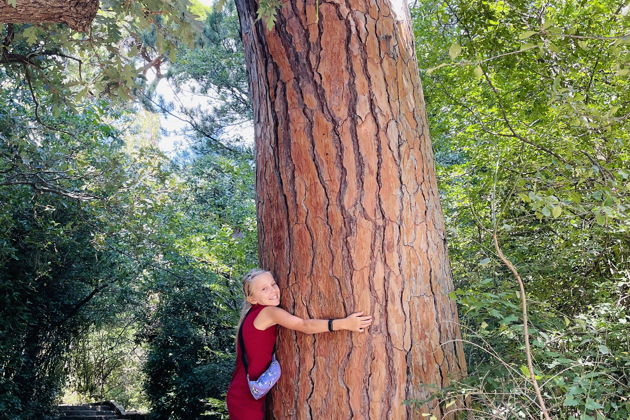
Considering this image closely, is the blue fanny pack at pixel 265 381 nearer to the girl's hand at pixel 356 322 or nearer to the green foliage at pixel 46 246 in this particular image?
the girl's hand at pixel 356 322

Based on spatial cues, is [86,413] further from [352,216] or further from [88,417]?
[352,216]

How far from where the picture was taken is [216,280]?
30.9ft

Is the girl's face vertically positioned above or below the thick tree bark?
below

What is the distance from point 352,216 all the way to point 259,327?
2.41ft

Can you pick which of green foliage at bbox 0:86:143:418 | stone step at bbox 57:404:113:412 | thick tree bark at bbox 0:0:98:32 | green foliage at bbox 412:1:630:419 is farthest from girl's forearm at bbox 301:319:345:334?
stone step at bbox 57:404:113:412

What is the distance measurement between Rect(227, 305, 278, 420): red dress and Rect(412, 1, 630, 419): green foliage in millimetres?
906

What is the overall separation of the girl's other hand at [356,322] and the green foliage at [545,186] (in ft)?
1.41

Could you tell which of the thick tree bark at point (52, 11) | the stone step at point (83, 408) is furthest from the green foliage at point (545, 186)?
the stone step at point (83, 408)

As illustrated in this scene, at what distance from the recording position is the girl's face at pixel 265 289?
115 inches

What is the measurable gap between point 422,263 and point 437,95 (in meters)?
3.01

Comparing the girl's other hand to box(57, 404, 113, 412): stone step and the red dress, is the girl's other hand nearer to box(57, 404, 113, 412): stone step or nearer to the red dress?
the red dress

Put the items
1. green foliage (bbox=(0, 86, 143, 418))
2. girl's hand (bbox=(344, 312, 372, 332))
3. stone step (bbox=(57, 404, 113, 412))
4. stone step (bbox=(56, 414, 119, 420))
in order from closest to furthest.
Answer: girl's hand (bbox=(344, 312, 372, 332)) < green foliage (bbox=(0, 86, 143, 418)) < stone step (bbox=(56, 414, 119, 420)) < stone step (bbox=(57, 404, 113, 412))

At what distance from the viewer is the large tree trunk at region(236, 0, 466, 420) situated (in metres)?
2.74

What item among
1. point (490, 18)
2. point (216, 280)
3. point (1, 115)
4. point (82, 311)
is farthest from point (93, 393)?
point (490, 18)
